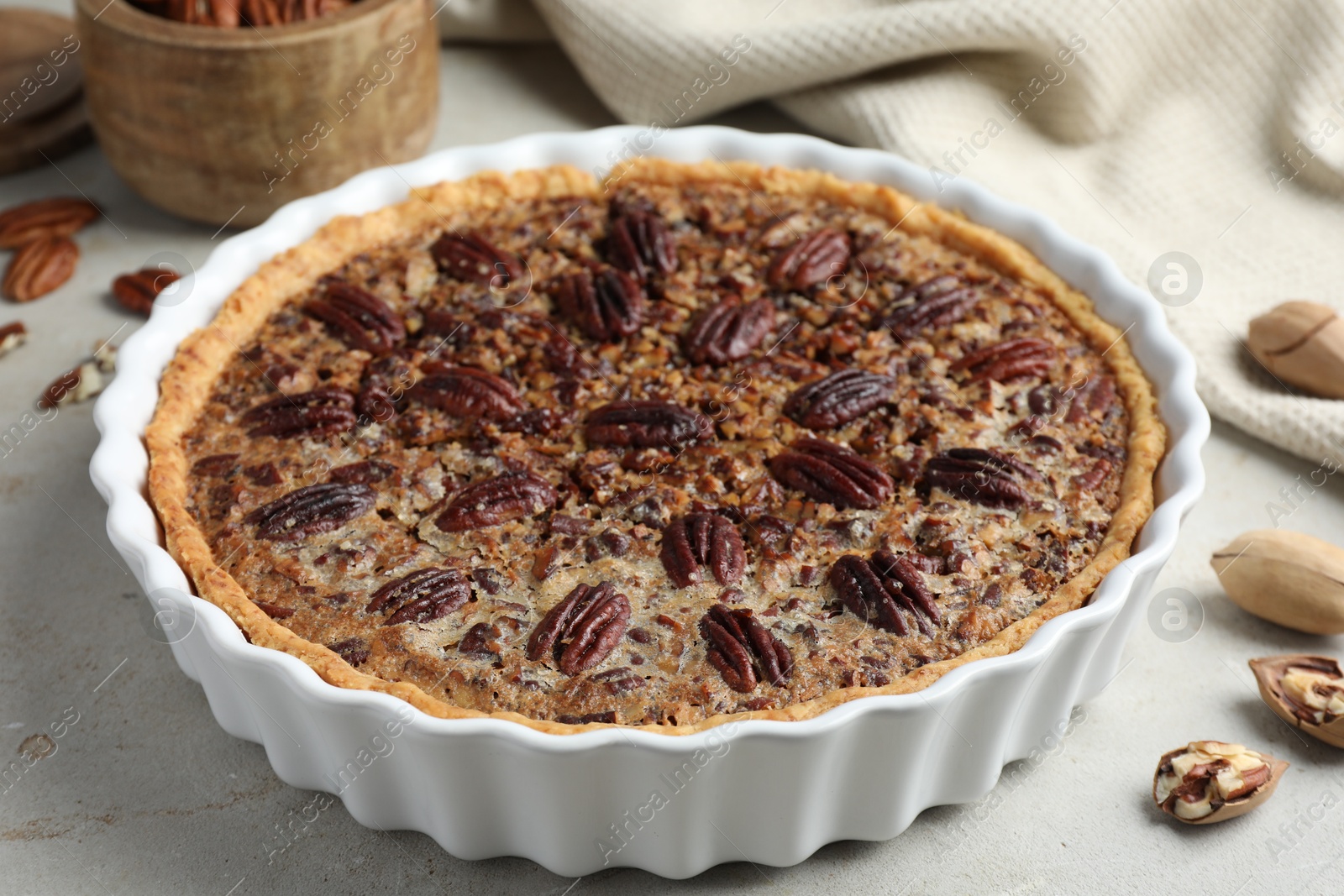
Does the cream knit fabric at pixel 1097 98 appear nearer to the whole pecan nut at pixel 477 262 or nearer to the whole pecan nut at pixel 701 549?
the whole pecan nut at pixel 477 262

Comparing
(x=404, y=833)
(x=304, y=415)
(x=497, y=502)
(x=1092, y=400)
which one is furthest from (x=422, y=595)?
(x=1092, y=400)

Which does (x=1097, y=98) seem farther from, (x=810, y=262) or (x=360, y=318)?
(x=360, y=318)

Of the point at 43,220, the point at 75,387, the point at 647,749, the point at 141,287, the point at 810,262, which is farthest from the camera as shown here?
the point at 43,220

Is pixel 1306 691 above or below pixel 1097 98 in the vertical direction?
below

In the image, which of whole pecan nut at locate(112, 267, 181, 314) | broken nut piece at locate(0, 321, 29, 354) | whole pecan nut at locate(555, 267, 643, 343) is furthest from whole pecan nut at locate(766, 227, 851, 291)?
broken nut piece at locate(0, 321, 29, 354)

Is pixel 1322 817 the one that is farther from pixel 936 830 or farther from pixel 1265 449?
pixel 1265 449

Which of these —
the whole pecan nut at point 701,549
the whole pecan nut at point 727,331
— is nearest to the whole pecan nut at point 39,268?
the whole pecan nut at point 727,331
